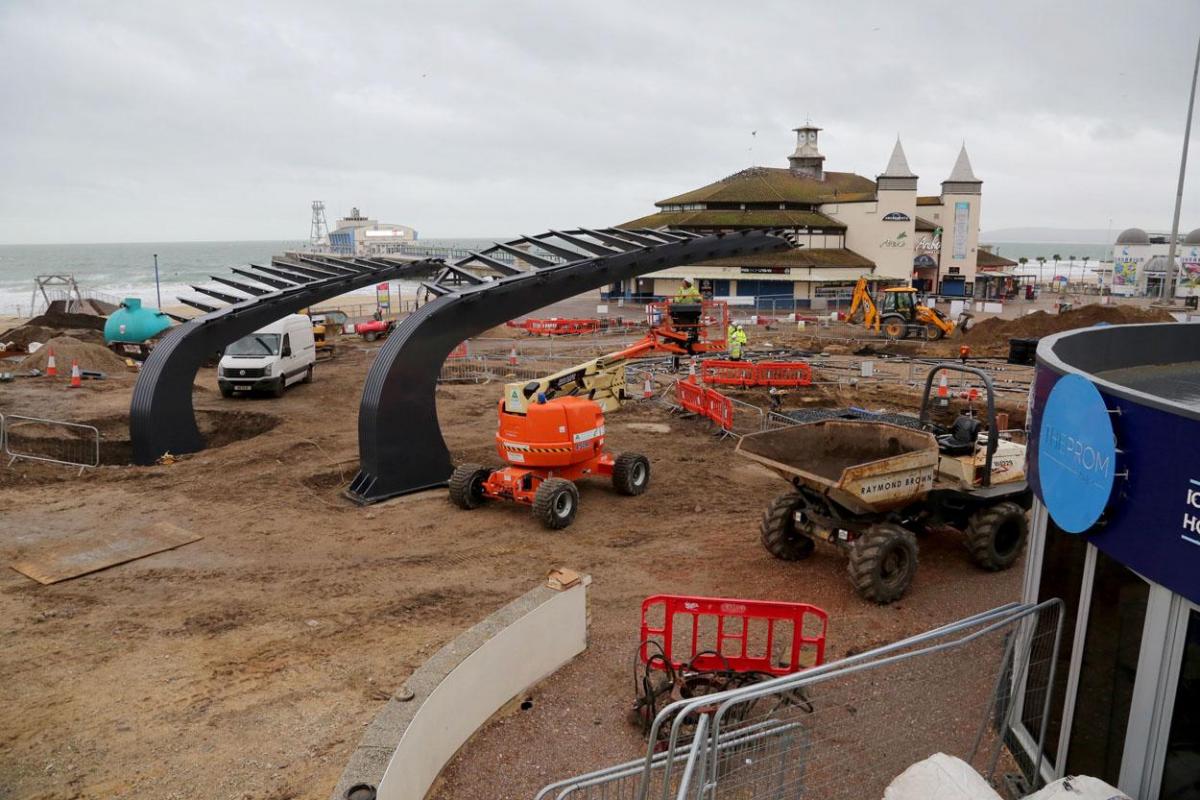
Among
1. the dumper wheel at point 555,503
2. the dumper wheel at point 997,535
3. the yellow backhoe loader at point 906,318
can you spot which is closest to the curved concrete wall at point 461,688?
the dumper wheel at point 555,503

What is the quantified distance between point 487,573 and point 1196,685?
25.5 ft

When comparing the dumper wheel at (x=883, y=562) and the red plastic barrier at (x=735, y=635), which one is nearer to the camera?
the red plastic barrier at (x=735, y=635)

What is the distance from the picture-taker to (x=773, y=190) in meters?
56.4

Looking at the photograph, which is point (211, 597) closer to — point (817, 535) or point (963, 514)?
point (817, 535)

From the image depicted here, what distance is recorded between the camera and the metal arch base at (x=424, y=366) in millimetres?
13492

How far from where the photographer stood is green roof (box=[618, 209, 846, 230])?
5209 centimetres

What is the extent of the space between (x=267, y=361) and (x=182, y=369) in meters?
5.72

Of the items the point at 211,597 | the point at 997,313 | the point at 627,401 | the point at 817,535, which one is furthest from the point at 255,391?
the point at 997,313

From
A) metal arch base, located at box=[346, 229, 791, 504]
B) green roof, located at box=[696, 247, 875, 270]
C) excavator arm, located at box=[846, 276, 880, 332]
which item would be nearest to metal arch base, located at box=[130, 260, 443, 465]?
metal arch base, located at box=[346, 229, 791, 504]

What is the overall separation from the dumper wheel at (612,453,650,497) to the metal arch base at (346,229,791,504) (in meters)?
3.17

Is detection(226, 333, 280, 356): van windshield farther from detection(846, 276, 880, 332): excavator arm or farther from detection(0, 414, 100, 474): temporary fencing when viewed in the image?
detection(846, 276, 880, 332): excavator arm

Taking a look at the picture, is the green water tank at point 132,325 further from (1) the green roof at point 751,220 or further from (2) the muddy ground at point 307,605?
(1) the green roof at point 751,220

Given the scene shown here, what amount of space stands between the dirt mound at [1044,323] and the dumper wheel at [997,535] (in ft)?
73.2

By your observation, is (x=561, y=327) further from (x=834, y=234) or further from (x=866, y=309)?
(x=834, y=234)
